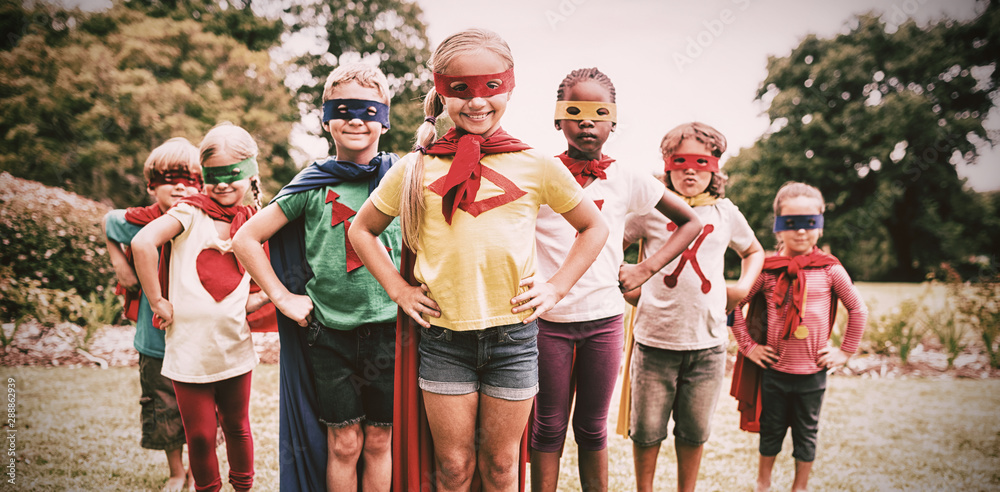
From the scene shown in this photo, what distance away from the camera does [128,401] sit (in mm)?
5383

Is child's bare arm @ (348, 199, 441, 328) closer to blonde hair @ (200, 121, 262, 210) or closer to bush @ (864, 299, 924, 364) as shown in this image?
blonde hair @ (200, 121, 262, 210)

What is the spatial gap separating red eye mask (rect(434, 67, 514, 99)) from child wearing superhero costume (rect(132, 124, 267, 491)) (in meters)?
1.56

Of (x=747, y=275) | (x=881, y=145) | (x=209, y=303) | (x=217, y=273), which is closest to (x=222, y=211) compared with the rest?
(x=217, y=273)

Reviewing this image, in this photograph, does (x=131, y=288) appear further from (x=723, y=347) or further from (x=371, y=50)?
(x=371, y=50)

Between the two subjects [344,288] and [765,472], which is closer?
[344,288]

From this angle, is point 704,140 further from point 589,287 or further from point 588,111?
point 589,287

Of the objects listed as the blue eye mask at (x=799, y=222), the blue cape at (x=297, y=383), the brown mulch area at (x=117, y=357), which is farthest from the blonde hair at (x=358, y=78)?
the brown mulch area at (x=117, y=357)

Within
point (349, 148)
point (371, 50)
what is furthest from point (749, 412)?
point (371, 50)

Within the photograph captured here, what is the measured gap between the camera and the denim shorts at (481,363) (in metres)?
1.85

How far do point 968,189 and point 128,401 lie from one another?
71.4ft

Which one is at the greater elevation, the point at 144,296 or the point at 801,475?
the point at 144,296

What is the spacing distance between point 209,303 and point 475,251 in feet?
5.82

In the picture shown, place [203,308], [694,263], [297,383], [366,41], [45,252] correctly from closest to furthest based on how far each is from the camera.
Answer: [297,383] < [203,308] < [694,263] < [45,252] < [366,41]

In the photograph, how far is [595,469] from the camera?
2.52 m
